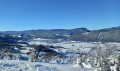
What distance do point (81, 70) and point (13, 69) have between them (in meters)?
5.13

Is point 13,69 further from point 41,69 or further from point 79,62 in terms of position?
point 79,62

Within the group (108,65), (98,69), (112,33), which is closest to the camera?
(108,65)

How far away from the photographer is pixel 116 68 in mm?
6781

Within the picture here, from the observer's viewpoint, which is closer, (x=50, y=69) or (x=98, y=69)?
(x=98, y=69)

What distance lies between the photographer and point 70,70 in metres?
9.57

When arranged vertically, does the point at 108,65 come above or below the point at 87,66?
above

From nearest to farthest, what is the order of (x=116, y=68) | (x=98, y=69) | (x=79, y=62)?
(x=116, y=68) < (x=98, y=69) < (x=79, y=62)

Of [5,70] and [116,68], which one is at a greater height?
[116,68]

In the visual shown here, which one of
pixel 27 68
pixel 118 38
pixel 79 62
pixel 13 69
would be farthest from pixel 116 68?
pixel 118 38

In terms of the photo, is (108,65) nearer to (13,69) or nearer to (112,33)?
(13,69)

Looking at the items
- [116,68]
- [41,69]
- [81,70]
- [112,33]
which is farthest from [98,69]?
[112,33]

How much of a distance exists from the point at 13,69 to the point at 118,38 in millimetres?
121761

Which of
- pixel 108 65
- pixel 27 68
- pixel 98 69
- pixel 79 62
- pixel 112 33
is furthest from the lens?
pixel 112 33

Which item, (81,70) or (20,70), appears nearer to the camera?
(20,70)
